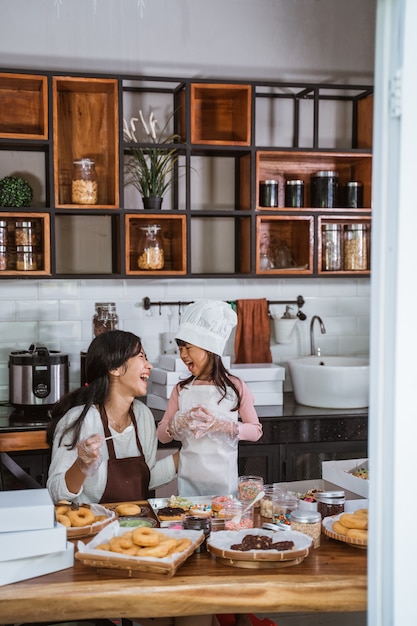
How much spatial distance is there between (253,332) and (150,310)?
0.52 metres

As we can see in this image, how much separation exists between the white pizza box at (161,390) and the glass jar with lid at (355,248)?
1084 mm

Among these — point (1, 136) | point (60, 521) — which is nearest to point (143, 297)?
point (1, 136)

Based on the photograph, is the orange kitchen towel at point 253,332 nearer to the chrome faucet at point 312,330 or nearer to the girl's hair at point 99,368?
the chrome faucet at point 312,330

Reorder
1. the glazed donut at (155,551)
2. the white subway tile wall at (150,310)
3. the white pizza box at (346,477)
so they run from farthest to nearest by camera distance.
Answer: the white subway tile wall at (150,310) < the white pizza box at (346,477) < the glazed donut at (155,551)

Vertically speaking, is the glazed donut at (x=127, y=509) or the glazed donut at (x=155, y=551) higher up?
the glazed donut at (x=155, y=551)

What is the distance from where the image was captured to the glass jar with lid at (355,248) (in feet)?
13.0

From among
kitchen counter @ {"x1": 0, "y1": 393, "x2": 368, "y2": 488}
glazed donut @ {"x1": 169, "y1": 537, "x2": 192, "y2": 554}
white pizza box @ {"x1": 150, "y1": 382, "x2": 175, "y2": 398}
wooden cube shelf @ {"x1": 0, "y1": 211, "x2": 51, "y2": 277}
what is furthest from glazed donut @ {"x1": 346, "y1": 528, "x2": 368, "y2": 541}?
wooden cube shelf @ {"x1": 0, "y1": 211, "x2": 51, "y2": 277}

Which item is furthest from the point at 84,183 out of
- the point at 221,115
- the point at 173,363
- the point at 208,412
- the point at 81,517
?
the point at 81,517

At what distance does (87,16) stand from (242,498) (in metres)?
1.44

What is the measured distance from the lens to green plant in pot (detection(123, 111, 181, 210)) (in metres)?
3.79

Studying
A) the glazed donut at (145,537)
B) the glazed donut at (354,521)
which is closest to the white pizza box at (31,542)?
the glazed donut at (145,537)

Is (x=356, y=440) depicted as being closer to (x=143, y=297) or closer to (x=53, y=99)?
(x=143, y=297)

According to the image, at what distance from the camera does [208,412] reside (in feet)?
8.35

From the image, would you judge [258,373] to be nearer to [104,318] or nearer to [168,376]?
[168,376]
